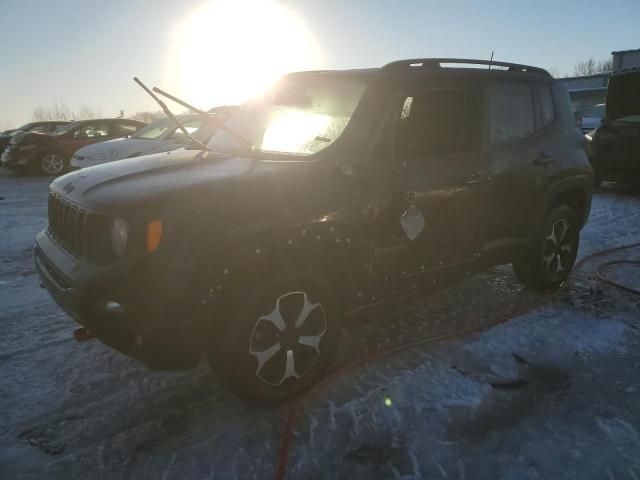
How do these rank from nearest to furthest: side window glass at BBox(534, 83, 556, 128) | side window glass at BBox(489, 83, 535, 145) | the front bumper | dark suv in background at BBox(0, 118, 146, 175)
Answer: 1. the front bumper
2. side window glass at BBox(489, 83, 535, 145)
3. side window glass at BBox(534, 83, 556, 128)
4. dark suv in background at BBox(0, 118, 146, 175)

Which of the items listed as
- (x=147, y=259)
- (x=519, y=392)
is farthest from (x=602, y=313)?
(x=147, y=259)

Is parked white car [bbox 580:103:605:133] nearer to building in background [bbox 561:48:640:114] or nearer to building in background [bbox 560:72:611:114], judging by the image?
building in background [bbox 561:48:640:114]

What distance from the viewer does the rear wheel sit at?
1402 cm

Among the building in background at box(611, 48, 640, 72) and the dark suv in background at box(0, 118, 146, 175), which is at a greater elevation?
the building in background at box(611, 48, 640, 72)

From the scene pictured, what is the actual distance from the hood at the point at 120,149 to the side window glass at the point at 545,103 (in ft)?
21.8

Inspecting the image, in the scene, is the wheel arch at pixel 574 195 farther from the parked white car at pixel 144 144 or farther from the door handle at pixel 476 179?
the parked white car at pixel 144 144

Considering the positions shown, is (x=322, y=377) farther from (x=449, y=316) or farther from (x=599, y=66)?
(x=599, y=66)

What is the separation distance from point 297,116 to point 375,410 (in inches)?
76.9

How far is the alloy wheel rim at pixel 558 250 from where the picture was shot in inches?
177

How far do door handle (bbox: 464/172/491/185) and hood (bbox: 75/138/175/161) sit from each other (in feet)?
22.3

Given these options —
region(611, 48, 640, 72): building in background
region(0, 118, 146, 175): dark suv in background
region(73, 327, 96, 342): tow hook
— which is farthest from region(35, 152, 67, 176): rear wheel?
region(611, 48, 640, 72): building in background

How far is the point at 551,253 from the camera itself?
4.56 m

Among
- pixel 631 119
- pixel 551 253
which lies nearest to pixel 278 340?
pixel 551 253

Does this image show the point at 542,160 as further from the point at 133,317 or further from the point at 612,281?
the point at 133,317
